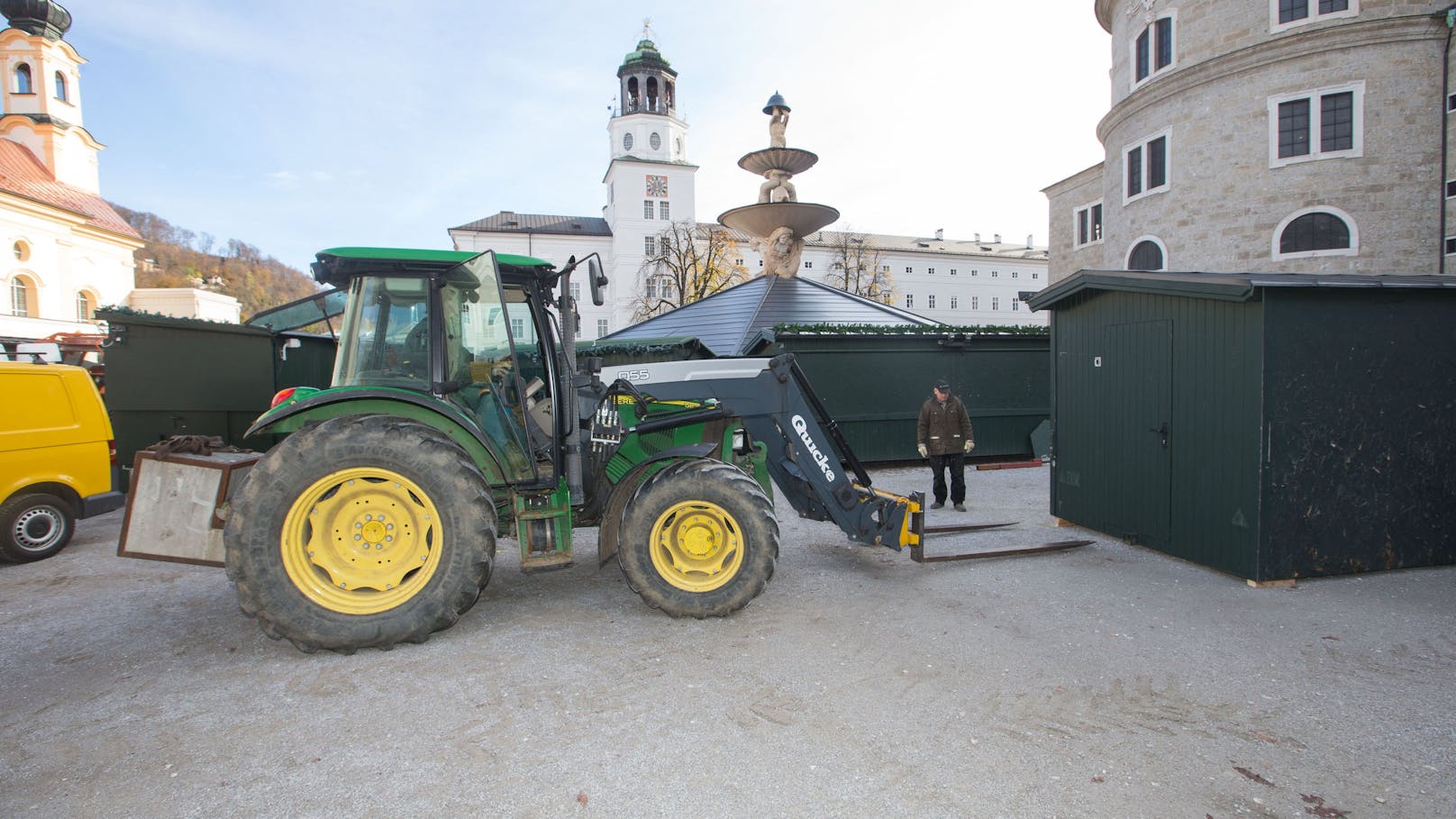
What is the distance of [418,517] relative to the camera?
4352 millimetres

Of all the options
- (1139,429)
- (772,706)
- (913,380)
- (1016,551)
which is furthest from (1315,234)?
(772,706)

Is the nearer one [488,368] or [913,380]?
[488,368]

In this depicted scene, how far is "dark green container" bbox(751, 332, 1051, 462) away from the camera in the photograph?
12.3 metres

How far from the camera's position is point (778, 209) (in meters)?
18.3

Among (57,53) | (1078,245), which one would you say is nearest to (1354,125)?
(1078,245)

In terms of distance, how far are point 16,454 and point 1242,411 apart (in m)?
10.5

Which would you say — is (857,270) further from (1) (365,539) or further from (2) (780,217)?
(1) (365,539)

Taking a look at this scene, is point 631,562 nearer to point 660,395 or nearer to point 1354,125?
point 660,395

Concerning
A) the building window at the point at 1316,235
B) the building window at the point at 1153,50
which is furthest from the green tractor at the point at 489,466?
the building window at the point at 1153,50

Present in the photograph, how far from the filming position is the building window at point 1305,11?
19.8 meters

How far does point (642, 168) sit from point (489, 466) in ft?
199

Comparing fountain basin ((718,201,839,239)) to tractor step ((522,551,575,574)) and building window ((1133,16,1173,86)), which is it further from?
tractor step ((522,551,575,574))

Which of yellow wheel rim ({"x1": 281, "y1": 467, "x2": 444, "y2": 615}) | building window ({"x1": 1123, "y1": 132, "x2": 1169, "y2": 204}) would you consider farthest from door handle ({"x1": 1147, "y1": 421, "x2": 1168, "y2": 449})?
building window ({"x1": 1123, "y1": 132, "x2": 1169, "y2": 204})

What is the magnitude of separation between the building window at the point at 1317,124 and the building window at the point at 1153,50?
4.33 metres
